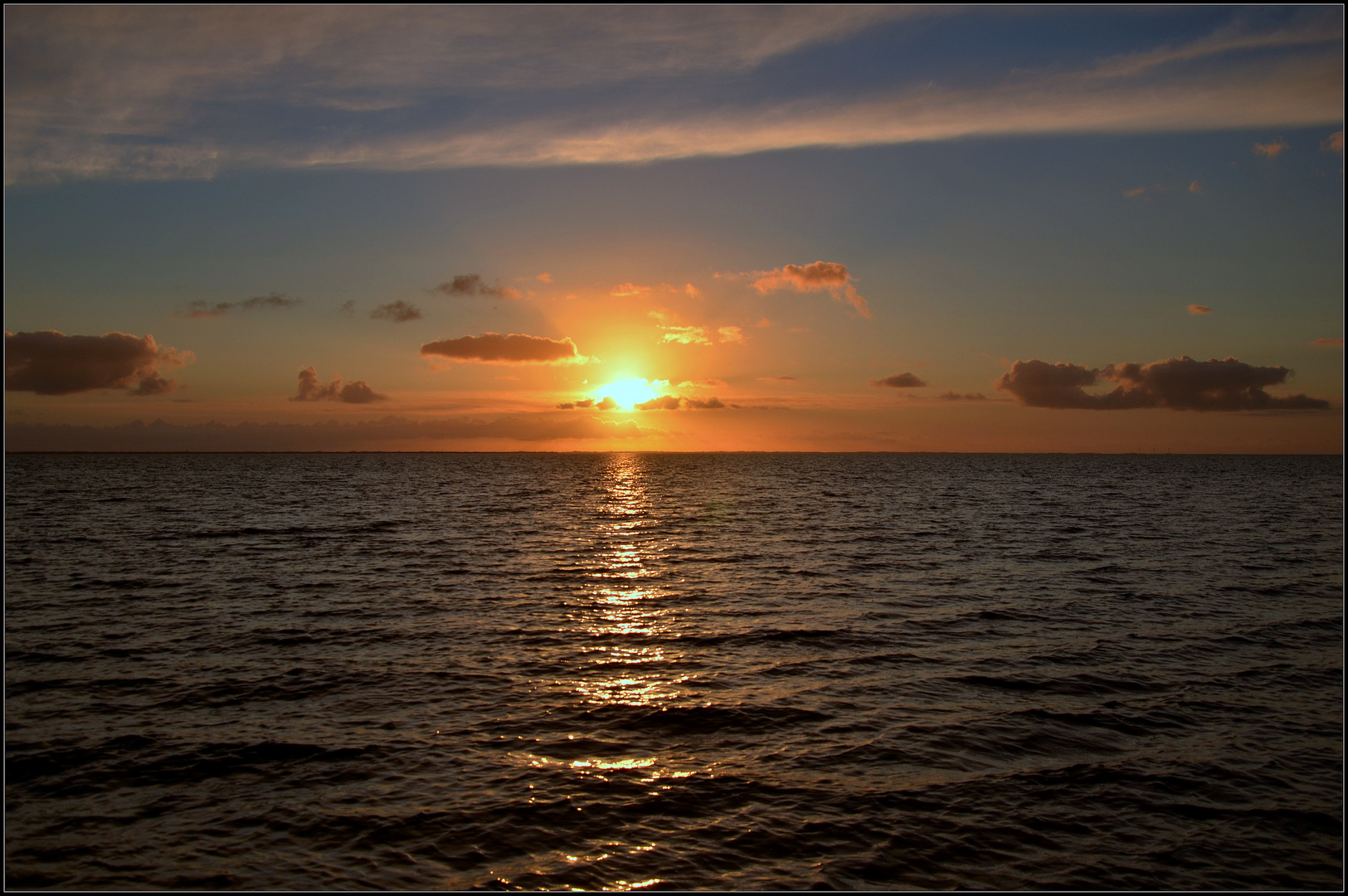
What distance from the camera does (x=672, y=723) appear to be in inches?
628

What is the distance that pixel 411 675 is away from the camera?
19094mm

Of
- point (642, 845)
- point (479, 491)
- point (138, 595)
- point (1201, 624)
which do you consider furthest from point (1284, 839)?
point (479, 491)

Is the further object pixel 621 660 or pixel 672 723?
pixel 621 660

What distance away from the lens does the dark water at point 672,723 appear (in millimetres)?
11102

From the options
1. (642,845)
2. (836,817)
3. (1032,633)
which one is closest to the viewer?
(642,845)

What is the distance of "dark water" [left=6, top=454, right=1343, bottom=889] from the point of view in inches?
437

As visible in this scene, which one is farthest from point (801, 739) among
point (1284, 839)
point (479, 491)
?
point (479, 491)

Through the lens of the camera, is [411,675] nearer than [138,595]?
Yes

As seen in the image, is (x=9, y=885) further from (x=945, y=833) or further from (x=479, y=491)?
(x=479, y=491)

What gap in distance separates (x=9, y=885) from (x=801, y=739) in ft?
42.0

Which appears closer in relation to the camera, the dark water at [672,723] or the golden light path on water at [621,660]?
the dark water at [672,723]

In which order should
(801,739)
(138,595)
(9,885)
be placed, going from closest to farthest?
1. (9,885)
2. (801,739)
3. (138,595)

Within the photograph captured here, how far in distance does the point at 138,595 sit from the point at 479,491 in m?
72.9

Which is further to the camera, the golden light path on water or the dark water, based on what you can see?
the golden light path on water
